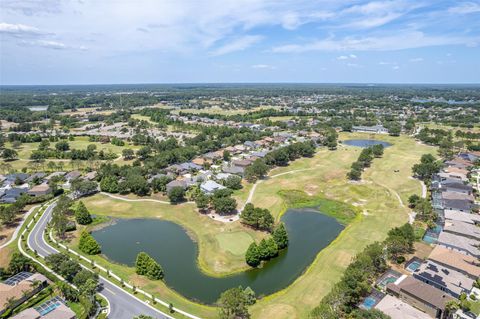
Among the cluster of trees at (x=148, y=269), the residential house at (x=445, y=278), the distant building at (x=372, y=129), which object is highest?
the distant building at (x=372, y=129)

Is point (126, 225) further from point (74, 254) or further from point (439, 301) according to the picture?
point (439, 301)

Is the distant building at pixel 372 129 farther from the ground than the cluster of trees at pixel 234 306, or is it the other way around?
the distant building at pixel 372 129

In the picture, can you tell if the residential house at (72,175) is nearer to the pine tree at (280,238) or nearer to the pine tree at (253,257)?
the pine tree at (253,257)

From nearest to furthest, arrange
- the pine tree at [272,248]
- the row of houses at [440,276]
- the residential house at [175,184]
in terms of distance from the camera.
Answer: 1. the row of houses at [440,276]
2. the pine tree at [272,248]
3. the residential house at [175,184]

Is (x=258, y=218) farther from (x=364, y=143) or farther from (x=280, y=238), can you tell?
(x=364, y=143)

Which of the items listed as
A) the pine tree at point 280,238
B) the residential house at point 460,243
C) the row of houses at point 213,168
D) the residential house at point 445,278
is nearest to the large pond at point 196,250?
the pine tree at point 280,238

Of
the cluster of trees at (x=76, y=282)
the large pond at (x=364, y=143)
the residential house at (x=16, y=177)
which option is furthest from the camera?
the large pond at (x=364, y=143)
